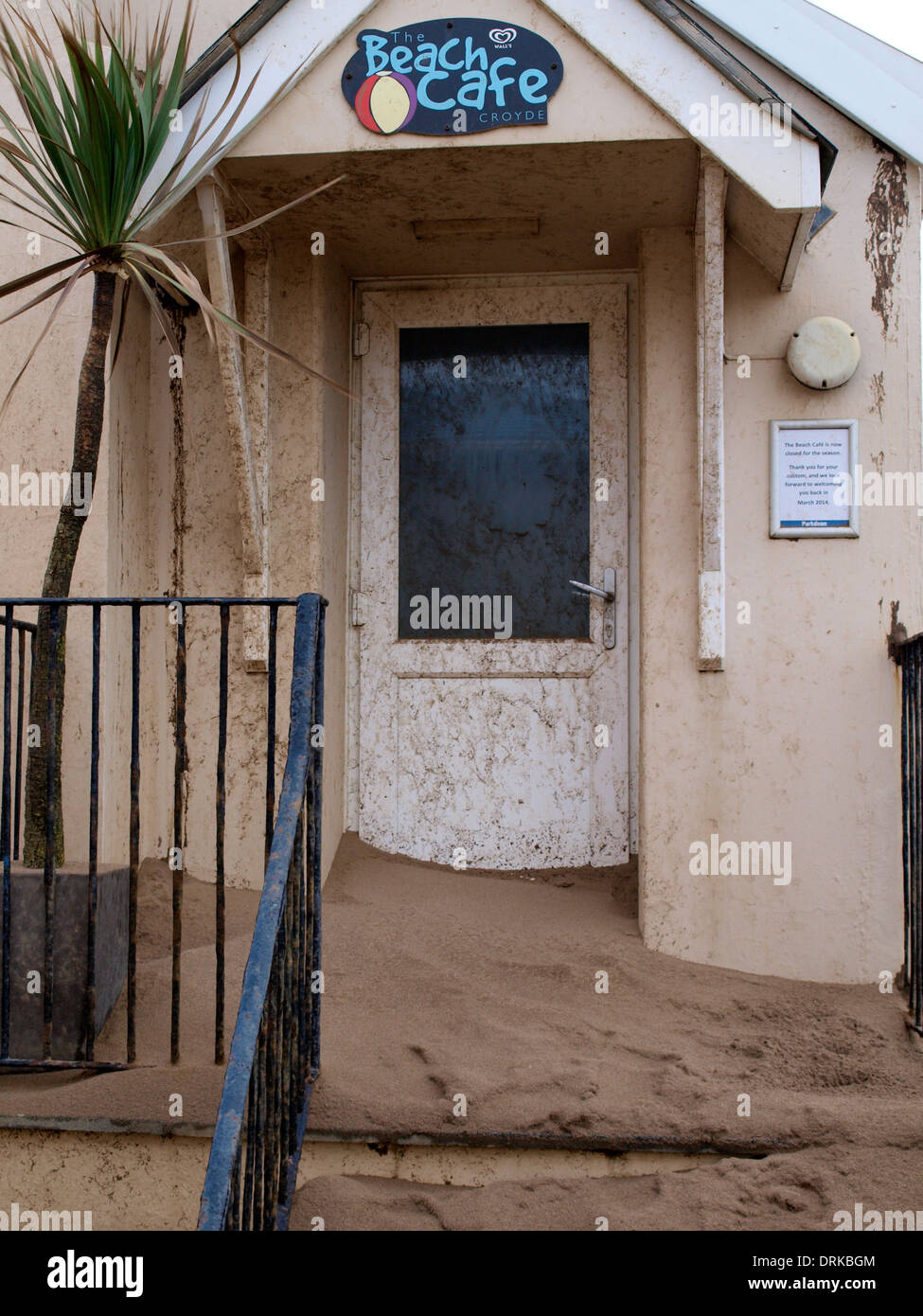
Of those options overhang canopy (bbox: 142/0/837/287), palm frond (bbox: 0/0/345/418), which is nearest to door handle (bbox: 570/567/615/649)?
overhang canopy (bbox: 142/0/837/287)

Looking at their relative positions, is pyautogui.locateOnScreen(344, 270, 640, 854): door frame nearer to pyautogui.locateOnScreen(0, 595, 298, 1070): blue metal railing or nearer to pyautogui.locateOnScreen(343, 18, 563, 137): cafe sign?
pyautogui.locateOnScreen(343, 18, 563, 137): cafe sign

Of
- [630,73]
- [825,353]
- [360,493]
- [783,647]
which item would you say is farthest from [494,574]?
[630,73]

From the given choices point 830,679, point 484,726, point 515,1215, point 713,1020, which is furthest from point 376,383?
point 515,1215

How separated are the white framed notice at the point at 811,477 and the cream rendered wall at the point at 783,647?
1.7 inches

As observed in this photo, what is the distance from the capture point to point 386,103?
12.8 ft

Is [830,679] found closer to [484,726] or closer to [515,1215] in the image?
[484,726]

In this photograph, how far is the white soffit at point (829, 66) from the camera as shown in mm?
4355

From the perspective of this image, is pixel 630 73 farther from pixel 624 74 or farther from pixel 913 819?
pixel 913 819

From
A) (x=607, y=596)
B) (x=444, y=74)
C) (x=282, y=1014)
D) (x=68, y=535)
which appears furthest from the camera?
(x=607, y=596)

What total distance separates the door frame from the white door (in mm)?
27

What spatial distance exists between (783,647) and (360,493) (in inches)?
79.2

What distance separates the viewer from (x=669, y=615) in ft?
14.4

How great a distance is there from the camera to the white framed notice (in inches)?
171

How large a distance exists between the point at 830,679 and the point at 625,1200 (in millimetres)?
2214
